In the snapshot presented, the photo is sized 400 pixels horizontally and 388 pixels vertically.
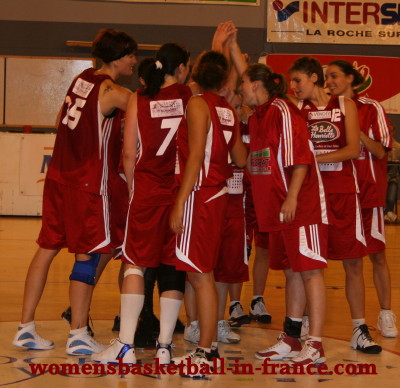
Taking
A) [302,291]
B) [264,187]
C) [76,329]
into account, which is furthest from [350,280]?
[76,329]

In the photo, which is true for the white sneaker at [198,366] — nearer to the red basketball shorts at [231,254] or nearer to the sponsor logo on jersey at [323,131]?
the red basketball shorts at [231,254]

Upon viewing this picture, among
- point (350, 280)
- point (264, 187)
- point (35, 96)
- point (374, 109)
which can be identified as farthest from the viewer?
point (35, 96)

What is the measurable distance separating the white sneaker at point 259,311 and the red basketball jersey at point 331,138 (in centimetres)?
111

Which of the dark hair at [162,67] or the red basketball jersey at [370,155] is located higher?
the dark hair at [162,67]

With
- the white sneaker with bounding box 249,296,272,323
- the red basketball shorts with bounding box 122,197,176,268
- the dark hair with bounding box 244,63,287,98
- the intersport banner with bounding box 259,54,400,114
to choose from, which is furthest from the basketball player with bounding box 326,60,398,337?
the intersport banner with bounding box 259,54,400,114

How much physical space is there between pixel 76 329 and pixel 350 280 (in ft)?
5.32

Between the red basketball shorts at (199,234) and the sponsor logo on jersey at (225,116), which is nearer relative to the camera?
the red basketball shorts at (199,234)

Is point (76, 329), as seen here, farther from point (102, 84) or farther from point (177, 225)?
point (102, 84)

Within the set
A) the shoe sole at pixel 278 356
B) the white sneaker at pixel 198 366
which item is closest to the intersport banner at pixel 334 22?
the shoe sole at pixel 278 356

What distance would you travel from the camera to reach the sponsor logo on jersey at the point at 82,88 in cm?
414

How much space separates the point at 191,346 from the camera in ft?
14.4

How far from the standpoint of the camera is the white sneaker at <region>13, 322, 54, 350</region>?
162 inches

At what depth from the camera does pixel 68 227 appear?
4.14 meters

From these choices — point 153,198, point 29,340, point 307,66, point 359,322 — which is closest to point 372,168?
point 307,66
